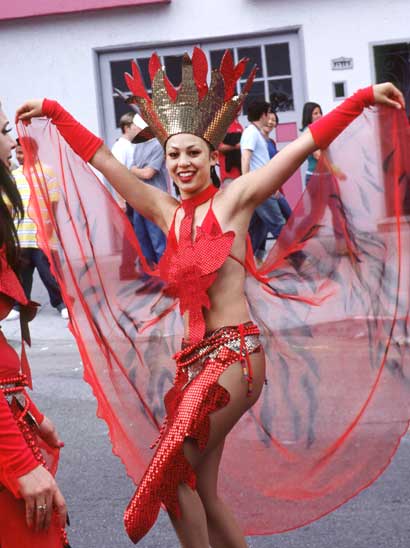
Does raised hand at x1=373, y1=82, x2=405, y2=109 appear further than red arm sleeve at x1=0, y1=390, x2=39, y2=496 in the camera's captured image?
Yes

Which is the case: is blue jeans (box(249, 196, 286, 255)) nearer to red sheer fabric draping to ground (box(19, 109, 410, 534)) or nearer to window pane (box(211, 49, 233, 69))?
window pane (box(211, 49, 233, 69))

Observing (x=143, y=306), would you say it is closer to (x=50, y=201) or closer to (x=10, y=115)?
(x=50, y=201)

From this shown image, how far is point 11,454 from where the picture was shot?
99.0 inches

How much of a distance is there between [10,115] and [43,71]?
84 centimetres

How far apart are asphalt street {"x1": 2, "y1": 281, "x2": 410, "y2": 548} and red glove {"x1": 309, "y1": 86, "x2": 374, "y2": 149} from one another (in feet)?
6.09

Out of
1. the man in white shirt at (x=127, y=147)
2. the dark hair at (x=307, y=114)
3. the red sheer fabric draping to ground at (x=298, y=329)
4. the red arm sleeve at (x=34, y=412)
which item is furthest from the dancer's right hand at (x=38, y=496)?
the dark hair at (x=307, y=114)

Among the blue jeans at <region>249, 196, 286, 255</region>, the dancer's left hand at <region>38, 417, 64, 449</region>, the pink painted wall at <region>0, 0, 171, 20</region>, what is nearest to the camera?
the dancer's left hand at <region>38, 417, 64, 449</region>

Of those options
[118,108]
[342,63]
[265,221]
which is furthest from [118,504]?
[118,108]

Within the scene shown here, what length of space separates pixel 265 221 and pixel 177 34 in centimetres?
482

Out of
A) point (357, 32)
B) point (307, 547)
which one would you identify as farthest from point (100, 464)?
point (357, 32)

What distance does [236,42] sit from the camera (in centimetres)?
1373

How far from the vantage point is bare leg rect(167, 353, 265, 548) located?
361cm

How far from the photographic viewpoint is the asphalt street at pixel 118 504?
15.7 ft

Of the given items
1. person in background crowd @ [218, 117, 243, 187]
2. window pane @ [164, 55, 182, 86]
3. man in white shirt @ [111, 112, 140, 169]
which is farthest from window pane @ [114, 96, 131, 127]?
person in background crowd @ [218, 117, 243, 187]
